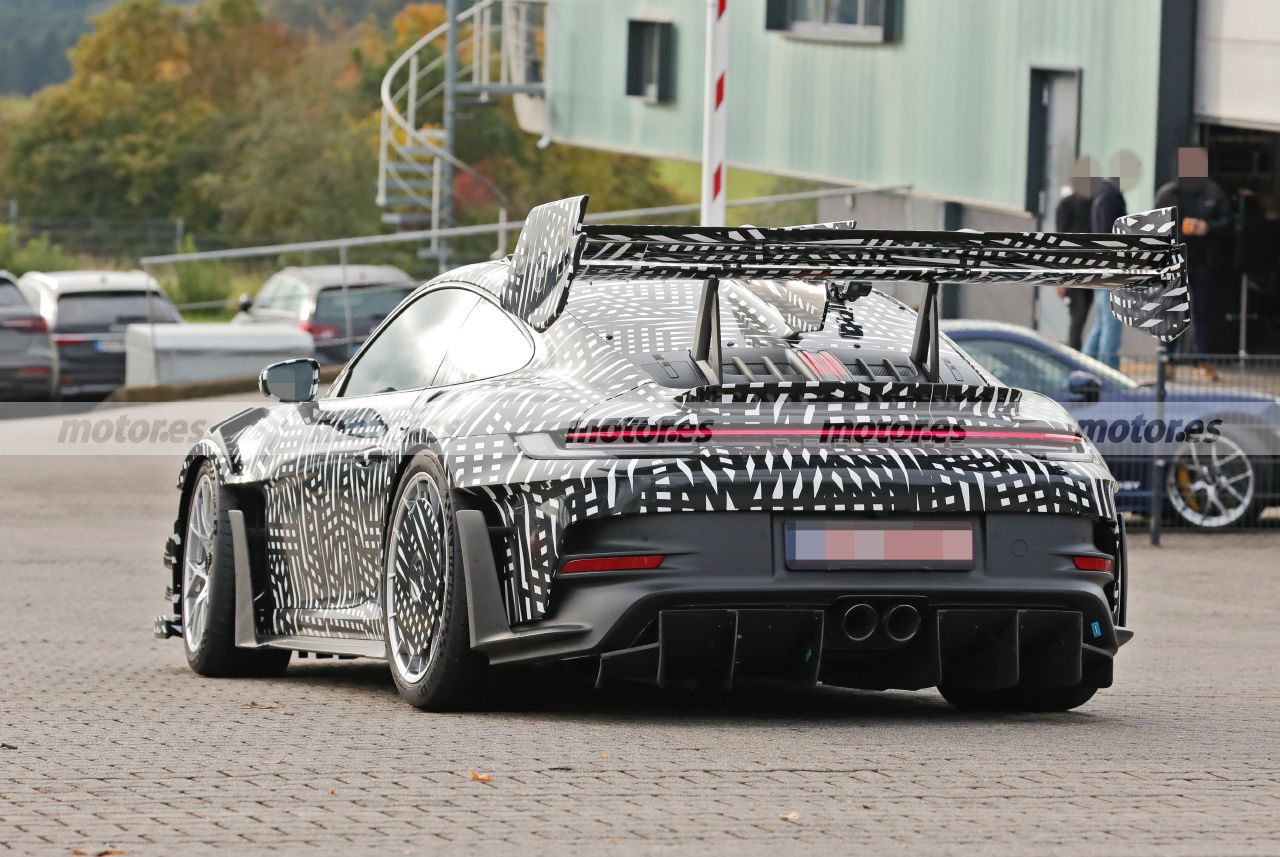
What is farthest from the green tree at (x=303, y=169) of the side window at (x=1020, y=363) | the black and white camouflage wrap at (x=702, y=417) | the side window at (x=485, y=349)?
the black and white camouflage wrap at (x=702, y=417)

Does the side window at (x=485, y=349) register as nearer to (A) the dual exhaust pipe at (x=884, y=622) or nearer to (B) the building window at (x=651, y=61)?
(A) the dual exhaust pipe at (x=884, y=622)

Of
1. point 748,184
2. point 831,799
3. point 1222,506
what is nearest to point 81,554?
point 1222,506

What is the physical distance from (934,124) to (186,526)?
20.8m

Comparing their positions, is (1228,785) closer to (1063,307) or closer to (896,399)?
(896,399)

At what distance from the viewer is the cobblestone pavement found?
5.24 m

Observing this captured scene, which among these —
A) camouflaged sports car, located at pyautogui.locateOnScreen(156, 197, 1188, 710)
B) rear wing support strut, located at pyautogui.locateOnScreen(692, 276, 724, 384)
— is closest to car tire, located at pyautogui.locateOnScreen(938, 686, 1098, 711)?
camouflaged sports car, located at pyautogui.locateOnScreen(156, 197, 1188, 710)

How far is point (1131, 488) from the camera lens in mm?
16719

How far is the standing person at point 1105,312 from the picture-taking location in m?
18.6

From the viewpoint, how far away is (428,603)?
281 inches

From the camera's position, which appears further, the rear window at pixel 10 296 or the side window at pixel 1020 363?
the rear window at pixel 10 296

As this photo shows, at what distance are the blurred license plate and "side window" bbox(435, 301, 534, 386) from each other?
3.75ft

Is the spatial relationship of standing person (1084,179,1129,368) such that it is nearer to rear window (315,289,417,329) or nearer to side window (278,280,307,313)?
rear window (315,289,417,329)

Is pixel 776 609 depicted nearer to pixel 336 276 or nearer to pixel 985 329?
pixel 985 329

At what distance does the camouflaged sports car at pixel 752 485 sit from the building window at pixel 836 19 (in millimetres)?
22645
